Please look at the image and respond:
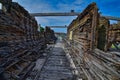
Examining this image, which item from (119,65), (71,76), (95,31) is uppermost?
(95,31)

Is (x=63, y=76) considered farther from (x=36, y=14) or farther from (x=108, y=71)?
(x=36, y=14)

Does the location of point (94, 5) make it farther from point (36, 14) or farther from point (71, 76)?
point (36, 14)

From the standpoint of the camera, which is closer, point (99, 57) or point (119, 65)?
point (119, 65)

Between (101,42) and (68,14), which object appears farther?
(68,14)

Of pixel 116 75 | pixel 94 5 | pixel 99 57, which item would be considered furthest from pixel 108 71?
pixel 94 5

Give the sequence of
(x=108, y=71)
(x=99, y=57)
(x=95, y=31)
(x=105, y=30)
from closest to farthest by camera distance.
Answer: (x=108, y=71), (x=99, y=57), (x=95, y=31), (x=105, y=30)

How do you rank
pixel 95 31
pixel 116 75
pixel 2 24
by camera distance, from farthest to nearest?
pixel 95 31
pixel 2 24
pixel 116 75

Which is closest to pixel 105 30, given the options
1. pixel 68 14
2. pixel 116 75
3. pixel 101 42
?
pixel 101 42

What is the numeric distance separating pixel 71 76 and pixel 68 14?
20451mm

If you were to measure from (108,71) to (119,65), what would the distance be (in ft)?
1.68

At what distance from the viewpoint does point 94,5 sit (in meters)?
5.34

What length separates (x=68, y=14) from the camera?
25859 millimetres

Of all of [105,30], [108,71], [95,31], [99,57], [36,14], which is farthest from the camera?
[36,14]

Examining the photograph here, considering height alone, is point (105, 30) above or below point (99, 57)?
above
